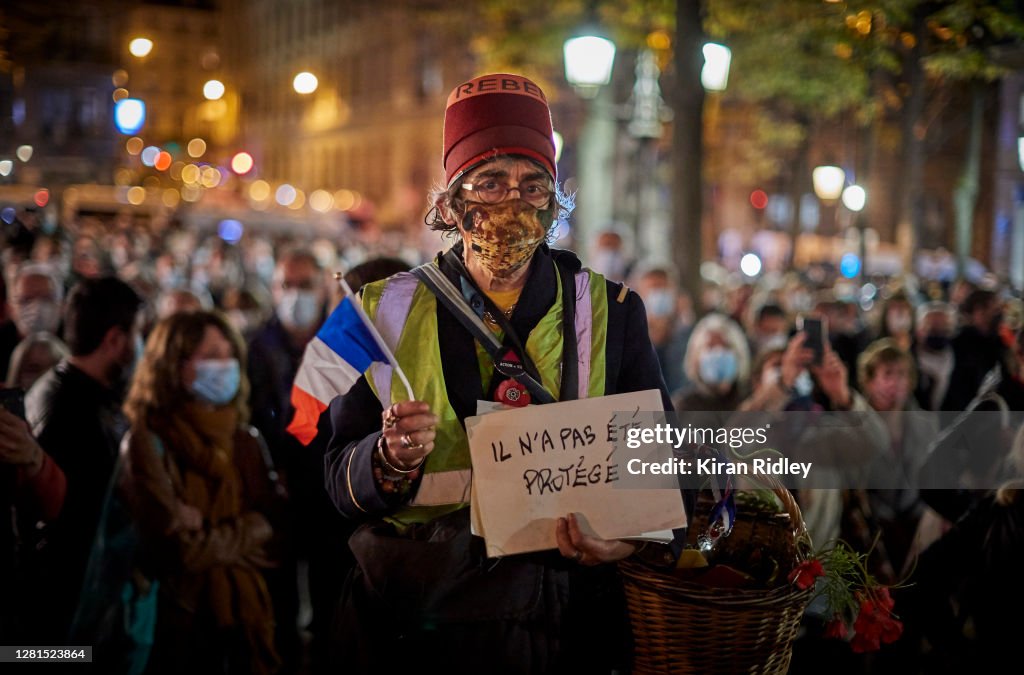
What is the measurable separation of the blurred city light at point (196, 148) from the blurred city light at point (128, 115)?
5776cm

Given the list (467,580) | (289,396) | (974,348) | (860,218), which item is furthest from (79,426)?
(860,218)

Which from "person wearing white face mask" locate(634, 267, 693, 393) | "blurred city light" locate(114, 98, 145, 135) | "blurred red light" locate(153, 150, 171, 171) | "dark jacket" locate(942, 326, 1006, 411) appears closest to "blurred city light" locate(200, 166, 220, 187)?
"blurred red light" locate(153, 150, 171, 171)

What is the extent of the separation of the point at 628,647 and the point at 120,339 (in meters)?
3.25

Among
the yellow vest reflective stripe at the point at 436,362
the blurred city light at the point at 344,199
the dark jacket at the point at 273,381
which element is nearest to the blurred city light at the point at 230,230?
the dark jacket at the point at 273,381

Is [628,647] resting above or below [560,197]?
below

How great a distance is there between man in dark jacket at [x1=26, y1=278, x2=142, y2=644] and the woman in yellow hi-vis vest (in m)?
2.16

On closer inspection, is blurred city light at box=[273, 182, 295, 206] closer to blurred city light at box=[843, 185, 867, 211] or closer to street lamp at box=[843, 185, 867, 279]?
blurred city light at box=[843, 185, 867, 211]

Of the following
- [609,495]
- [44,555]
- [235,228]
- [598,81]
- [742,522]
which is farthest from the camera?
[235,228]

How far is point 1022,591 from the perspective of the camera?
3906 mm

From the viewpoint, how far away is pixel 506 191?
9.04 feet

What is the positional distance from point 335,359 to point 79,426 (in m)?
2.41

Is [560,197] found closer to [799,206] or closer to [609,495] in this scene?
[609,495]

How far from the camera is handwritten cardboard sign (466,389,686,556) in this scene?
251 cm

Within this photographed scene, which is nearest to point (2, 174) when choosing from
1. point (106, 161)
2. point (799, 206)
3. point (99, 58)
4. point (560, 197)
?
point (560, 197)
